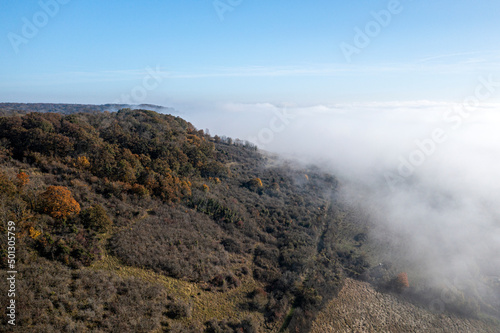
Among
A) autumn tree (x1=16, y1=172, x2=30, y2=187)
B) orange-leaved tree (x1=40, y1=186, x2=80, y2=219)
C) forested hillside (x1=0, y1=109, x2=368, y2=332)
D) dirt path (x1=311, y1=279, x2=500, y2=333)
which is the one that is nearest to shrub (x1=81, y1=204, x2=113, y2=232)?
forested hillside (x1=0, y1=109, x2=368, y2=332)

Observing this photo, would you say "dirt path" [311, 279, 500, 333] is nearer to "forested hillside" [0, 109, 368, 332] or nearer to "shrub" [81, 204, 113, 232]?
"forested hillside" [0, 109, 368, 332]

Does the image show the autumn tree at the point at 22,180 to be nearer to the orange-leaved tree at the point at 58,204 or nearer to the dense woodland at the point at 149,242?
Result: the dense woodland at the point at 149,242

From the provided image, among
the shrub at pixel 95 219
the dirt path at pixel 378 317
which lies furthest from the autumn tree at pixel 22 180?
the dirt path at pixel 378 317

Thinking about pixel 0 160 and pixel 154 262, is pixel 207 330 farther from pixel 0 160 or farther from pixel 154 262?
pixel 0 160

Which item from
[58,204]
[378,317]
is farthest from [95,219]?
[378,317]

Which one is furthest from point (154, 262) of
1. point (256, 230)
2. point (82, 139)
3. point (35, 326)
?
point (82, 139)
